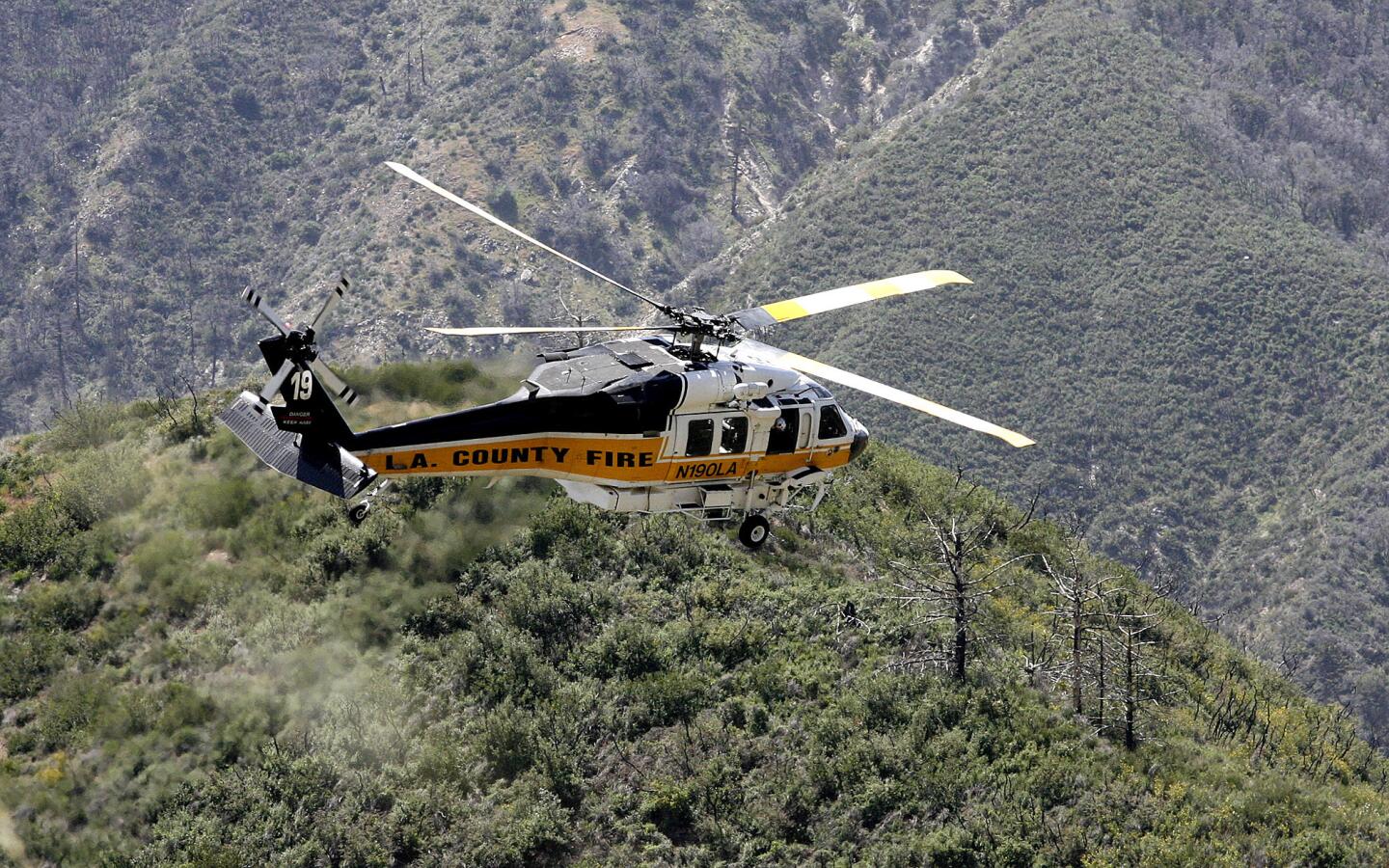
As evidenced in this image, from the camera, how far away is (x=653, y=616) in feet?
105

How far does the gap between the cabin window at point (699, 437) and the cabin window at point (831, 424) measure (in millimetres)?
2809

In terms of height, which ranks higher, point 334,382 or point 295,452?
point 334,382

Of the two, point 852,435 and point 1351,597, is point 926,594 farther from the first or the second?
point 1351,597

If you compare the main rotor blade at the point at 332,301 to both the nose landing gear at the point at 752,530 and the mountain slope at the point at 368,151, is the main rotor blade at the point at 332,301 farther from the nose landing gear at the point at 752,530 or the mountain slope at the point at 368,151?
the mountain slope at the point at 368,151

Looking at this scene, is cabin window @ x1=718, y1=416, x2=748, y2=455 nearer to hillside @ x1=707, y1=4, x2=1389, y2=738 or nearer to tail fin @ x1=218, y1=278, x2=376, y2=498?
tail fin @ x1=218, y1=278, x2=376, y2=498

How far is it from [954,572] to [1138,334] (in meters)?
79.2

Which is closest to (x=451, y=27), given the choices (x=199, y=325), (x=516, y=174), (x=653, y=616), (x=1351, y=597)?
(x=516, y=174)

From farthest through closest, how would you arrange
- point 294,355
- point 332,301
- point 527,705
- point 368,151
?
1. point 368,151
2. point 527,705
3. point 294,355
4. point 332,301

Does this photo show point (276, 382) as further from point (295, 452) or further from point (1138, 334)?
point (1138, 334)

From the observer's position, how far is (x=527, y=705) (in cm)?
2955

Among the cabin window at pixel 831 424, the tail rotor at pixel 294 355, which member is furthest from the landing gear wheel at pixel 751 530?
the tail rotor at pixel 294 355

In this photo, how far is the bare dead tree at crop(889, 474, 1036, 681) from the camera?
101ft

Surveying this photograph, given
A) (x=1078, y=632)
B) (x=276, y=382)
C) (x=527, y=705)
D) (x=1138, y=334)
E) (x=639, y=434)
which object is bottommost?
(x=1138, y=334)

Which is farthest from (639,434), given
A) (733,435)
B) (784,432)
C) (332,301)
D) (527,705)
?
(527,705)
